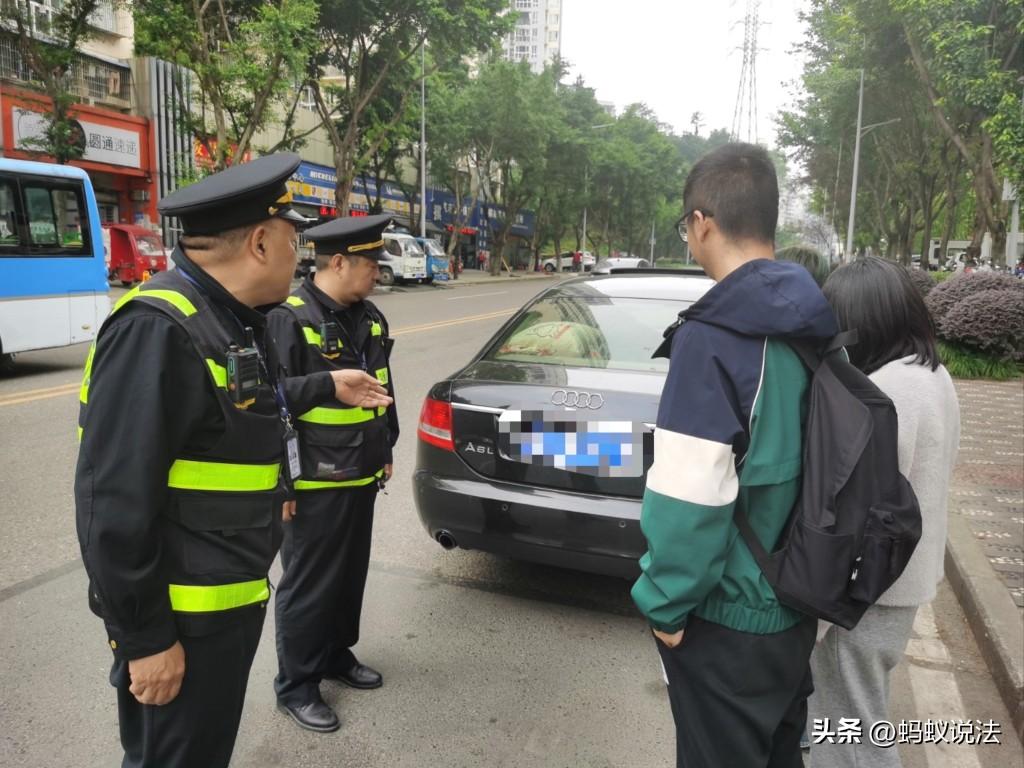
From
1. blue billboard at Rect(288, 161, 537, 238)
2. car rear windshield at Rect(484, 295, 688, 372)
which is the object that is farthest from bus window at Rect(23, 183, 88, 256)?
blue billboard at Rect(288, 161, 537, 238)

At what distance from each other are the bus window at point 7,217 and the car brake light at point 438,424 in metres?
7.59

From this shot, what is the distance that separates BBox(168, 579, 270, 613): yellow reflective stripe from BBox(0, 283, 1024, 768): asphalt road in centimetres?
115

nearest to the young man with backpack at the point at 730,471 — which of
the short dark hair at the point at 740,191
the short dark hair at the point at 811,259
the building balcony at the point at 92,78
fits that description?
the short dark hair at the point at 740,191

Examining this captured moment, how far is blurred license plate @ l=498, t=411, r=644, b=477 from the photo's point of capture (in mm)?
3189

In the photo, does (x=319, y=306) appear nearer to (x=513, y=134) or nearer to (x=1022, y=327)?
(x=1022, y=327)

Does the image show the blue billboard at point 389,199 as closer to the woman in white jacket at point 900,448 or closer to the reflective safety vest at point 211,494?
the woman in white jacket at point 900,448

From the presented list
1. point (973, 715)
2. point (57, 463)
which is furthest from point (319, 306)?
point (57, 463)

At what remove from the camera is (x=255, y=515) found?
173 centimetres

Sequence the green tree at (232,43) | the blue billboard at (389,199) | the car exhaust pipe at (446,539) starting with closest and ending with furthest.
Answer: the car exhaust pipe at (446,539), the green tree at (232,43), the blue billboard at (389,199)

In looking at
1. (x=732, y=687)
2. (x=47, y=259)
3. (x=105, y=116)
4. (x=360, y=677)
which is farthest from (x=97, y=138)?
(x=732, y=687)

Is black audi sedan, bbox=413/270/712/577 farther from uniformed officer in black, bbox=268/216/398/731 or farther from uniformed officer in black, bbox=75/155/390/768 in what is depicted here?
uniformed officer in black, bbox=75/155/390/768

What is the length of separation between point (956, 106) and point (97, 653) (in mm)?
17662

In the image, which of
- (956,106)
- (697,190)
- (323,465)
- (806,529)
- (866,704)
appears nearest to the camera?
(806,529)

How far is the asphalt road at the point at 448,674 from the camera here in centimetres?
268
